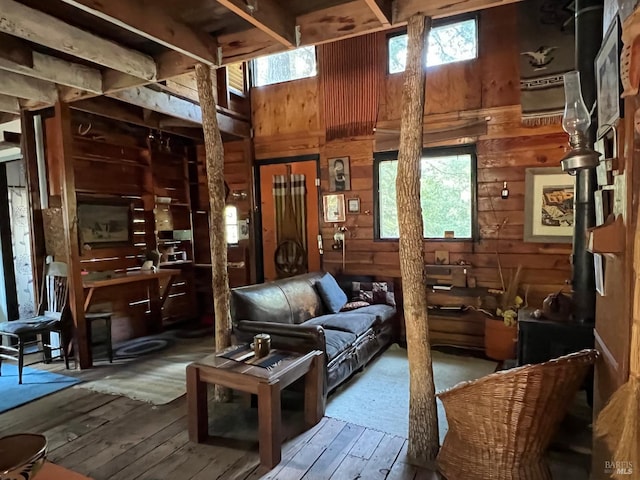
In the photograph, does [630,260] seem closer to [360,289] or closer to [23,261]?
[360,289]

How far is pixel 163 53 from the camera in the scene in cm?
332

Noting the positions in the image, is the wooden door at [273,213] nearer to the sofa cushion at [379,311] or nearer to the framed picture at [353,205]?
the framed picture at [353,205]

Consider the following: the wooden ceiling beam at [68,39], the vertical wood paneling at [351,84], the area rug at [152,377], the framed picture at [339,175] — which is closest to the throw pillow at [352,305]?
the framed picture at [339,175]

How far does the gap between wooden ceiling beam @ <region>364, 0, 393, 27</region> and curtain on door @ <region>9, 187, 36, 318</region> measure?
4900mm

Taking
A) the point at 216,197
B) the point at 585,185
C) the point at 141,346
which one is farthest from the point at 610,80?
the point at 141,346

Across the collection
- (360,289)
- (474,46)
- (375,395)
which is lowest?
(375,395)

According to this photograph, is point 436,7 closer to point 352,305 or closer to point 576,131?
point 576,131

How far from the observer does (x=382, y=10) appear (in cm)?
240

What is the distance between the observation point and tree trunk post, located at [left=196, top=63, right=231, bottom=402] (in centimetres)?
314

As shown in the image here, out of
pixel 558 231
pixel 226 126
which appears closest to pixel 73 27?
pixel 226 126

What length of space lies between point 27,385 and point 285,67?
14.6 feet

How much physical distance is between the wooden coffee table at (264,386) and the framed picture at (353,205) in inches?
94.2

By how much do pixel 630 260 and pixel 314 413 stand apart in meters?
2.11

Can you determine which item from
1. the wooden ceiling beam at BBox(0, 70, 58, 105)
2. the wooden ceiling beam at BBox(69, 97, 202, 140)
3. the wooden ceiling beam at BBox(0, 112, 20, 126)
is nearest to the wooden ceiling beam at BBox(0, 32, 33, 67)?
the wooden ceiling beam at BBox(0, 70, 58, 105)
